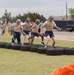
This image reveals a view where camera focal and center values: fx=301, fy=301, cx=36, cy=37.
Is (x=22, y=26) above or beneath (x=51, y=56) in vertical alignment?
above

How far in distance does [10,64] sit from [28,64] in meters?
0.60

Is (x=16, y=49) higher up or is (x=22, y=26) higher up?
(x=22, y=26)

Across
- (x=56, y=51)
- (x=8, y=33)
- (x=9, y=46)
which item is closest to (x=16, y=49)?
(x=9, y=46)

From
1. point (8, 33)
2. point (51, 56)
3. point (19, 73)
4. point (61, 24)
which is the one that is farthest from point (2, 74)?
point (61, 24)

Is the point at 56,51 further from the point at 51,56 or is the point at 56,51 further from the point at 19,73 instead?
the point at 19,73

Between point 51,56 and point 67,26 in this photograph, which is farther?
point 67,26

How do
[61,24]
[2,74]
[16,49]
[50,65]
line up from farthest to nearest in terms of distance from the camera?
[61,24], [16,49], [50,65], [2,74]

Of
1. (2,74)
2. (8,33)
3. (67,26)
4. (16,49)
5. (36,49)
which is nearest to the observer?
(2,74)

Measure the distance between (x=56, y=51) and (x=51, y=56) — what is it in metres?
0.48

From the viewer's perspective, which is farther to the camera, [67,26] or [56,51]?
[67,26]

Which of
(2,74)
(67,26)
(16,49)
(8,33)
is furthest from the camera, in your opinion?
(67,26)

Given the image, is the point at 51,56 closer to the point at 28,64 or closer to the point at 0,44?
the point at 28,64

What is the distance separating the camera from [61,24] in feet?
156

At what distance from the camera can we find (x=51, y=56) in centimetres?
1245
